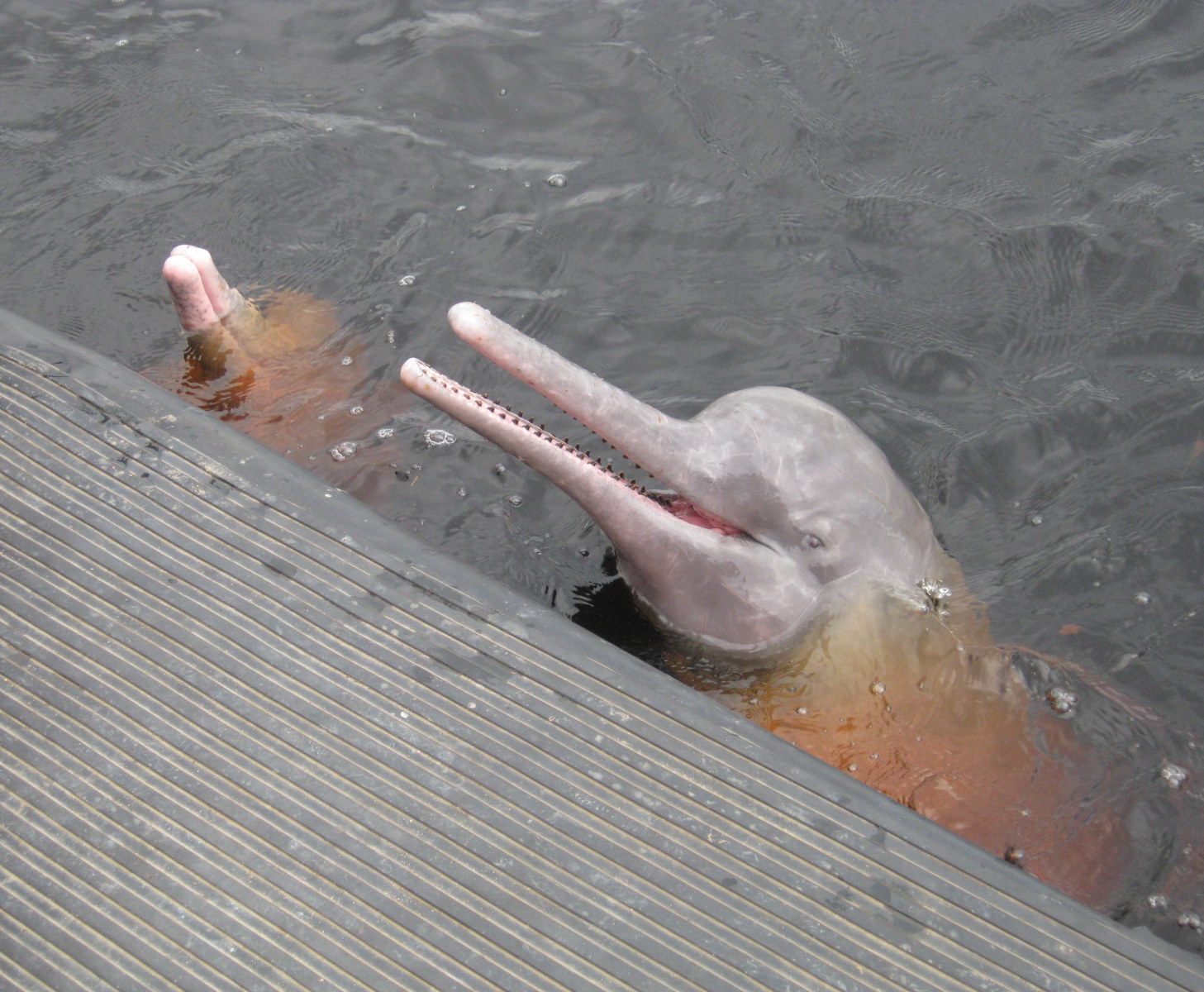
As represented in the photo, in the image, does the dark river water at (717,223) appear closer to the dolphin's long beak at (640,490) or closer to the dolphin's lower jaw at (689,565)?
the dolphin's lower jaw at (689,565)

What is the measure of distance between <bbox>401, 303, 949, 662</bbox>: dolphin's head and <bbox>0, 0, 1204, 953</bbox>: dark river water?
540mm

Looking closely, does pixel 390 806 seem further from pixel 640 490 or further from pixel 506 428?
pixel 640 490

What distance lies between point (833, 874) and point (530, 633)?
48.6 inches

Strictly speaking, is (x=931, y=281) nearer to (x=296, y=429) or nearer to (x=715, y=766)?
(x=296, y=429)

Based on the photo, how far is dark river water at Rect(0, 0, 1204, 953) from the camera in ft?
19.7

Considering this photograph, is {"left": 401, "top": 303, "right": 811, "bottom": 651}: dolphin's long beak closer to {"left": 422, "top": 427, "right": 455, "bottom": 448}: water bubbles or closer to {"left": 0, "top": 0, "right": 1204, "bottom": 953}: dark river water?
{"left": 0, "top": 0, "right": 1204, "bottom": 953}: dark river water

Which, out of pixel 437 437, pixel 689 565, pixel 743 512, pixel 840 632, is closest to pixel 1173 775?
pixel 840 632

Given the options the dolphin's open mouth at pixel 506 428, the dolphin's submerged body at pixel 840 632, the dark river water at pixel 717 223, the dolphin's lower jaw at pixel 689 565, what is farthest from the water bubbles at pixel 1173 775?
the dolphin's open mouth at pixel 506 428

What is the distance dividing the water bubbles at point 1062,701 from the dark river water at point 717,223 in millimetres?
245

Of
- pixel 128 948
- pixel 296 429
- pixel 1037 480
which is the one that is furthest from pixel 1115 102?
pixel 128 948

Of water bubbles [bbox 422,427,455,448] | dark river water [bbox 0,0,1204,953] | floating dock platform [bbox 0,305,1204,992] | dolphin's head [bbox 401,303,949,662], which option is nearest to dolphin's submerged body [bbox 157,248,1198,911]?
dolphin's head [bbox 401,303,949,662]

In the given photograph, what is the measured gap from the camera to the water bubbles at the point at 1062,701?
5.27 metres

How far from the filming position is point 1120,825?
4918mm

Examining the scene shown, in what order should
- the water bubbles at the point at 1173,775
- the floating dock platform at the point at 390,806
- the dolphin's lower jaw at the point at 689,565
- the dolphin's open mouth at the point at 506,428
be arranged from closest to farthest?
the floating dock platform at the point at 390,806 → the dolphin's open mouth at the point at 506,428 → the dolphin's lower jaw at the point at 689,565 → the water bubbles at the point at 1173,775
